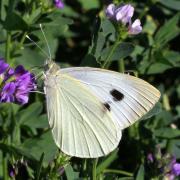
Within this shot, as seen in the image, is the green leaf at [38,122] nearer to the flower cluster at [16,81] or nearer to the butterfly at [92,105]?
the butterfly at [92,105]

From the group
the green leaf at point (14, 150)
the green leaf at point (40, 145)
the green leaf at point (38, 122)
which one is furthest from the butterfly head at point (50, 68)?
the green leaf at point (38, 122)

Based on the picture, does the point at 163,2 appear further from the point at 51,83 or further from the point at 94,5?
the point at 51,83

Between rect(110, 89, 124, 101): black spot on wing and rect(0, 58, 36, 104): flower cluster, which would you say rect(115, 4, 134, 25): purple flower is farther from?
rect(0, 58, 36, 104): flower cluster

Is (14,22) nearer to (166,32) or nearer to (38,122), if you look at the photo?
(38,122)

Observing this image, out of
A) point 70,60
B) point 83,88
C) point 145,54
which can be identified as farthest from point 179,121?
point 83,88

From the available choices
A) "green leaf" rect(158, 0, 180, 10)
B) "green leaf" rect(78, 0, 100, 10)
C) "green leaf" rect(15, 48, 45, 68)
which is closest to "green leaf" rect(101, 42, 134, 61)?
"green leaf" rect(15, 48, 45, 68)

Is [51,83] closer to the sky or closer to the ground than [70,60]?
closer to the sky

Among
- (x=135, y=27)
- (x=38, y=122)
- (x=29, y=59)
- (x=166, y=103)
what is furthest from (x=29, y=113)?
(x=166, y=103)
